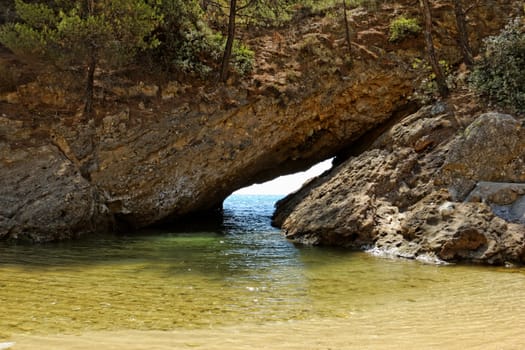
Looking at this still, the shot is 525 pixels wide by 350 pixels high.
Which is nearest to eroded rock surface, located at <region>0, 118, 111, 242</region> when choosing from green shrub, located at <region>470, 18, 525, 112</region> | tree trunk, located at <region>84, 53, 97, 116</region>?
tree trunk, located at <region>84, 53, 97, 116</region>

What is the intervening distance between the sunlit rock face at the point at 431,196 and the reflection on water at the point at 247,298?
1.00 metres

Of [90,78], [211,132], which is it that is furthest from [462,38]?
[90,78]

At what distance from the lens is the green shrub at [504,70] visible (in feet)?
37.9

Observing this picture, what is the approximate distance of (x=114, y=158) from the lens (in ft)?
42.6

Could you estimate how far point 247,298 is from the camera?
17.8ft

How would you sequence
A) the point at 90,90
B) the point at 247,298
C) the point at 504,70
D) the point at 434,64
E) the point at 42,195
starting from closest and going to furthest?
the point at 247,298 < the point at 42,195 < the point at 504,70 < the point at 90,90 < the point at 434,64

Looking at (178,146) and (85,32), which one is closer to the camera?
(85,32)

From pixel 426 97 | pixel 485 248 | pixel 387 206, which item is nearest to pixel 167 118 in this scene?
pixel 387 206

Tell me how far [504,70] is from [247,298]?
36.0 feet

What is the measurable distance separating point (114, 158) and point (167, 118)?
2142mm

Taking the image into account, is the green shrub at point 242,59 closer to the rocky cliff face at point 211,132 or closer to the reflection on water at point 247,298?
the rocky cliff face at point 211,132

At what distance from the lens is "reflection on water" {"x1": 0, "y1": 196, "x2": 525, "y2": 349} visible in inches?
154

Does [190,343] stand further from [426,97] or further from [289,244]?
[426,97]

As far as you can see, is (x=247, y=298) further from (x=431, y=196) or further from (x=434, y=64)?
(x=434, y=64)
